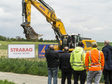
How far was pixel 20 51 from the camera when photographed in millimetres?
20938

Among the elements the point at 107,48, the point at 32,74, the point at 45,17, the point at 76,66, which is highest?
the point at 45,17

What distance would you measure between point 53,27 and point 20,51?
4.51 meters

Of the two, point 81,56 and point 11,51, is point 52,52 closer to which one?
point 81,56

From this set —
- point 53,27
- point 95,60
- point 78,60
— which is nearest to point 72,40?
point 53,27

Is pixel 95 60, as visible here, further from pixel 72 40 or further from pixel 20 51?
pixel 20 51

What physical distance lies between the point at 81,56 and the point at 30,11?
14280 millimetres

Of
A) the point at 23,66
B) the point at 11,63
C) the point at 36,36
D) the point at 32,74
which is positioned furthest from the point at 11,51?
the point at 32,74

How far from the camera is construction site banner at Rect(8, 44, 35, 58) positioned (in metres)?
20.5

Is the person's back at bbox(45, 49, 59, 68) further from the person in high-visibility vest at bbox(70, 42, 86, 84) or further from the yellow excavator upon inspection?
the yellow excavator

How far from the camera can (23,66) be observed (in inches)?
599

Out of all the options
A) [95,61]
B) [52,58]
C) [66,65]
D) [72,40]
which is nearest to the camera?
[95,61]

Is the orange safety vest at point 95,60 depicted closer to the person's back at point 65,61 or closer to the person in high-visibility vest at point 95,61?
the person in high-visibility vest at point 95,61

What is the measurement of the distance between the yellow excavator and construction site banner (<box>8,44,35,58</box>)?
102cm

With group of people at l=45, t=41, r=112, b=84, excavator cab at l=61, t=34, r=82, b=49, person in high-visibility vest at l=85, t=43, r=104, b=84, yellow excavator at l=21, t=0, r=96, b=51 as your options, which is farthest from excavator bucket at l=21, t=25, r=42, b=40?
person in high-visibility vest at l=85, t=43, r=104, b=84
